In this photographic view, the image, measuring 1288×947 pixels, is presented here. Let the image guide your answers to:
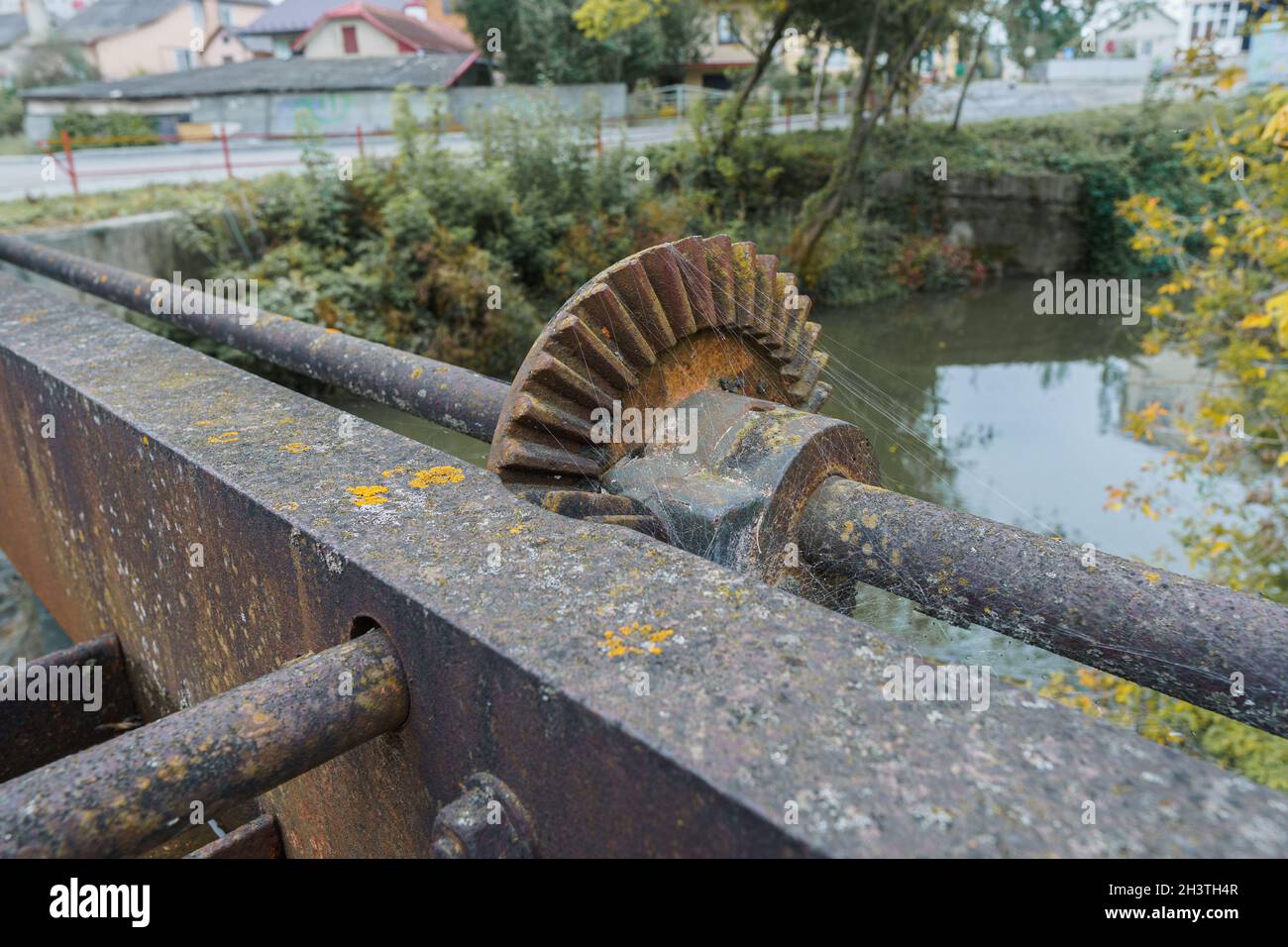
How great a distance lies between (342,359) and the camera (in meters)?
3.14

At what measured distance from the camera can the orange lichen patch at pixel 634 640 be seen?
4.55ft

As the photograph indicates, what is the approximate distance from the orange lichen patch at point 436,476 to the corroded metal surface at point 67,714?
1398mm

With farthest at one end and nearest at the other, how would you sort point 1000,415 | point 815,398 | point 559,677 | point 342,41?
point 342,41, point 1000,415, point 815,398, point 559,677

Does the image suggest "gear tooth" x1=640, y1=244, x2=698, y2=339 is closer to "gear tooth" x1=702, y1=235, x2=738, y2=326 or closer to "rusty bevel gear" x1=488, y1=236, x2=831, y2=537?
"rusty bevel gear" x1=488, y1=236, x2=831, y2=537

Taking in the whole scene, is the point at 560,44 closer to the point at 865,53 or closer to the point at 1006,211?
the point at 865,53

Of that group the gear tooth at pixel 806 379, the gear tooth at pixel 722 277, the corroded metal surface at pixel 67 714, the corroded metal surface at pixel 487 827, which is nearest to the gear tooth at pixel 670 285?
the gear tooth at pixel 722 277

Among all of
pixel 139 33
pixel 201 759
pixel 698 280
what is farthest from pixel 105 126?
pixel 201 759

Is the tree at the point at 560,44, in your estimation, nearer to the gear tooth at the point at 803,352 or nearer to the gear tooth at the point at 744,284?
the gear tooth at the point at 803,352

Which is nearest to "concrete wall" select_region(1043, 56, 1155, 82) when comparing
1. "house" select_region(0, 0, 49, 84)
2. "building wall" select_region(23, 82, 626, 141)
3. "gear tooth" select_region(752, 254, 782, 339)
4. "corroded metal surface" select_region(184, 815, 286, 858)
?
"building wall" select_region(23, 82, 626, 141)

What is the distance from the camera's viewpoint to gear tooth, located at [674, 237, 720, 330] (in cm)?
216

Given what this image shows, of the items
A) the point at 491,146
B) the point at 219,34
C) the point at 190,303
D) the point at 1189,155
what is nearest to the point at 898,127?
the point at 491,146

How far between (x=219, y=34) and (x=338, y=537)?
5429 cm

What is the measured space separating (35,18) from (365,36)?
2200 cm

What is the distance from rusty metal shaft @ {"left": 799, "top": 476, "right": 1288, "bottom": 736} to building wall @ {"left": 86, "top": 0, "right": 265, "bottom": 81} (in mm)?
49323
